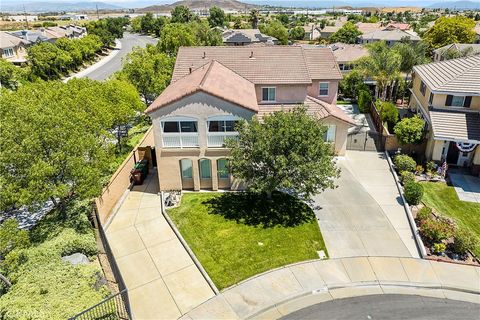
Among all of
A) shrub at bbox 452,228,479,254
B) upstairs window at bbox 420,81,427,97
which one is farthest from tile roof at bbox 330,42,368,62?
shrub at bbox 452,228,479,254

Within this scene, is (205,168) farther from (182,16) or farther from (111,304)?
(182,16)

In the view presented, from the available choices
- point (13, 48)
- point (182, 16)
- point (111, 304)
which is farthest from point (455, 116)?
point (182, 16)

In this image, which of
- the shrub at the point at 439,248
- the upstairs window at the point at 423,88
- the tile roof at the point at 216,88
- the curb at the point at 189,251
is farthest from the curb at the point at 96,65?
the shrub at the point at 439,248

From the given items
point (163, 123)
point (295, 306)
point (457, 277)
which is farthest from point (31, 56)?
point (457, 277)

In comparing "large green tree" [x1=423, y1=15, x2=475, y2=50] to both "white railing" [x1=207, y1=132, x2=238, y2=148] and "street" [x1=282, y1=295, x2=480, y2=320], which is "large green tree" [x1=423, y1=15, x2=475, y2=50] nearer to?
"white railing" [x1=207, y1=132, x2=238, y2=148]

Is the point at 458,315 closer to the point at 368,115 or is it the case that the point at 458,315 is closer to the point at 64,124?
the point at 64,124

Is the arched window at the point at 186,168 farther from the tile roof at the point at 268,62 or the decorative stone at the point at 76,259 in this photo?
the tile roof at the point at 268,62
